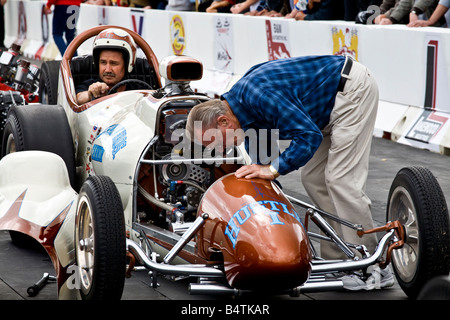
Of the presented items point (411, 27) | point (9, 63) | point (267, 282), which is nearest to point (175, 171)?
point (267, 282)

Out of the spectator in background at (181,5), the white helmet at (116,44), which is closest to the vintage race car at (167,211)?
the white helmet at (116,44)

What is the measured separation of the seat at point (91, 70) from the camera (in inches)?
297

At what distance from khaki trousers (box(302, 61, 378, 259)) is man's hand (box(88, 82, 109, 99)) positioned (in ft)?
7.15

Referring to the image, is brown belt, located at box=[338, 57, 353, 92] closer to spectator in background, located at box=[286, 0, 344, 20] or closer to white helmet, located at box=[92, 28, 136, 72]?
white helmet, located at box=[92, 28, 136, 72]

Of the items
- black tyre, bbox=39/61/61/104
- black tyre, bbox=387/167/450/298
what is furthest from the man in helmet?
black tyre, bbox=387/167/450/298

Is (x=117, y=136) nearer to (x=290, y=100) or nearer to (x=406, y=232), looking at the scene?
(x=290, y=100)

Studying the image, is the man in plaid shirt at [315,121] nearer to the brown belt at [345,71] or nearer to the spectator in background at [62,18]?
the brown belt at [345,71]

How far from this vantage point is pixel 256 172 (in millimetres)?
4496

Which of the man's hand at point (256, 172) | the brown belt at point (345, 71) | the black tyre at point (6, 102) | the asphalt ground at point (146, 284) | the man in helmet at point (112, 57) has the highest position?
the brown belt at point (345, 71)

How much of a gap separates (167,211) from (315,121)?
1064mm

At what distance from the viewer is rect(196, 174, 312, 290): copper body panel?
13.2ft

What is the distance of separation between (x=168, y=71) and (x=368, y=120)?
1377mm

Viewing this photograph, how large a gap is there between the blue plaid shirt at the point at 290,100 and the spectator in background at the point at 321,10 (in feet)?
21.8

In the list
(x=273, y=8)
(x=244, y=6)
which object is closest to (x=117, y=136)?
(x=273, y=8)
